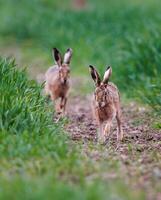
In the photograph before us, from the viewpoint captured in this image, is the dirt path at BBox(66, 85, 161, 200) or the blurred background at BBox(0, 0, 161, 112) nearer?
the dirt path at BBox(66, 85, 161, 200)

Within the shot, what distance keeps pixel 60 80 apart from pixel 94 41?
689 cm

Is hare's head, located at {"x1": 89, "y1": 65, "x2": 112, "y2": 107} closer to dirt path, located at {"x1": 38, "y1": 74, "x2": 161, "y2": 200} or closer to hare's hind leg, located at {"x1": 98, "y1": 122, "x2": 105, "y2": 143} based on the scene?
hare's hind leg, located at {"x1": 98, "y1": 122, "x2": 105, "y2": 143}

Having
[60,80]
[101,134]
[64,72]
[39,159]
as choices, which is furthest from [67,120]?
[39,159]

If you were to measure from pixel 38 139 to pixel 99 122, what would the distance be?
2.35m

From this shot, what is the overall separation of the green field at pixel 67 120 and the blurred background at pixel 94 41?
3cm

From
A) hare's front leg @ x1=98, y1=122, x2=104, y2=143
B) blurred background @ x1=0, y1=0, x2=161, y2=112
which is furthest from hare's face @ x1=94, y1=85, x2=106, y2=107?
blurred background @ x1=0, y1=0, x2=161, y2=112

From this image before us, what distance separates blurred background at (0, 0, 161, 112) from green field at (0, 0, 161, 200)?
0.03 m

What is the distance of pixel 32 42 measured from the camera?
22375 millimetres

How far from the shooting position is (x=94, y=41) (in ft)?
64.0

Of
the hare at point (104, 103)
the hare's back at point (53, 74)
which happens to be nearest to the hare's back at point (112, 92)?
the hare at point (104, 103)

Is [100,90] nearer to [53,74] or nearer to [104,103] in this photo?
[104,103]

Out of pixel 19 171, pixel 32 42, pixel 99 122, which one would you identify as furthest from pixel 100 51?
pixel 19 171

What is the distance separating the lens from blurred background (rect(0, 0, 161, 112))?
47.6ft

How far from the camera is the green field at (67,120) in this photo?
21.7 ft
